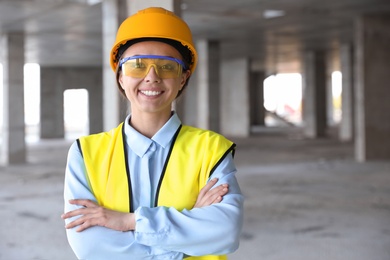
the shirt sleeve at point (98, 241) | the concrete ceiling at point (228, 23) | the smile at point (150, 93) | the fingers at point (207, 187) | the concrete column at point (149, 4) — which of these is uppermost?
the concrete ceiling at point (228, 23)

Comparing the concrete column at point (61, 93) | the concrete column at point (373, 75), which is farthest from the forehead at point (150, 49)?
the concrete column at point (61, 93)

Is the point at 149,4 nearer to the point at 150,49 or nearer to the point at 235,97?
the point at 150,49

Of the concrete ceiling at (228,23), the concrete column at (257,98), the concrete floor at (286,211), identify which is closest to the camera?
the concrete floor at (286,211)

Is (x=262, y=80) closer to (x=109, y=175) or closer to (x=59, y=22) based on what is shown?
(x=59, y=22)

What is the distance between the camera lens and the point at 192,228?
1979 millimetres

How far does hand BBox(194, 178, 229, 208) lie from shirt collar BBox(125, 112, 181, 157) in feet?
0.83

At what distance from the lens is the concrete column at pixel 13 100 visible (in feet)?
61.7

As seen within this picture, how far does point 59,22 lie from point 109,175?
1595cm

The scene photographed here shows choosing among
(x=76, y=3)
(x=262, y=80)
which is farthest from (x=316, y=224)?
(x=262, y=80)

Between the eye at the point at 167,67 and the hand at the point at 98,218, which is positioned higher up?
the eye at the point at 167,67

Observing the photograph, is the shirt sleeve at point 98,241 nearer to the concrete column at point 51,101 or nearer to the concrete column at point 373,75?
the concrete column at point 373,75

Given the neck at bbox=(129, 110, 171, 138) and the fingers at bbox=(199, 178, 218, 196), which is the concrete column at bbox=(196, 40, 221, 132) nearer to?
the neck at bbox=(129, 110, 171, 138)

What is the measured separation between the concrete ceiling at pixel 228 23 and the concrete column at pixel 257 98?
53.3 feet

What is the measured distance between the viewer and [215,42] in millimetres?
23453
